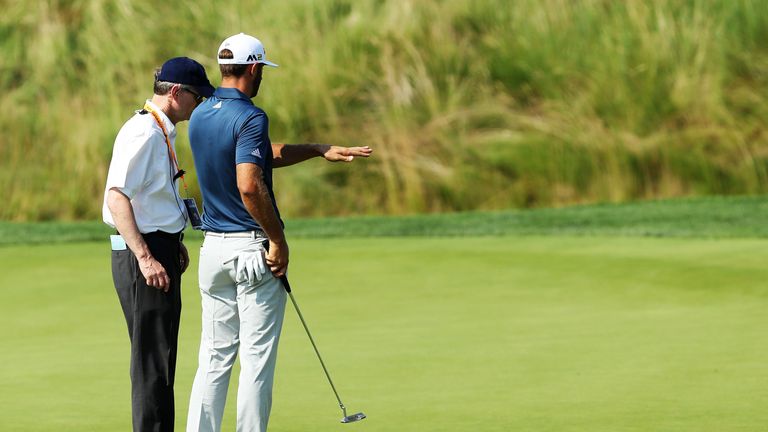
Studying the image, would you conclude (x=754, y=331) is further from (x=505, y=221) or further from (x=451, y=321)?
(x=505, y=221)

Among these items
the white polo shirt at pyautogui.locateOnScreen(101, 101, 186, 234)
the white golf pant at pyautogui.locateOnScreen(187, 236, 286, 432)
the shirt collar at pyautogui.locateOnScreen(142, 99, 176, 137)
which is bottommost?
the white golf pant at pyautogui.locateOnScreen(187, 236, 286, 432)

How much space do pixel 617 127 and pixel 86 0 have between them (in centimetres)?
847

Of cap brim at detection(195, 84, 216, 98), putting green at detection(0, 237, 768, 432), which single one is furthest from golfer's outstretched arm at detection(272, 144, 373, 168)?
putting green at detection(0, 237, 768, 432)

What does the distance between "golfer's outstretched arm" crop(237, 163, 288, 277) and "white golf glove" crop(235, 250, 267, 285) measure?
0.04 metres

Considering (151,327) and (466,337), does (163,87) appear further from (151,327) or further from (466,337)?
(466,337)

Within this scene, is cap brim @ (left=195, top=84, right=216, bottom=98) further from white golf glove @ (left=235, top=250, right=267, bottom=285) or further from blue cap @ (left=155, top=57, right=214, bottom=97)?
white golf glove @ (left=235, top=250, right=267, bottom=285)

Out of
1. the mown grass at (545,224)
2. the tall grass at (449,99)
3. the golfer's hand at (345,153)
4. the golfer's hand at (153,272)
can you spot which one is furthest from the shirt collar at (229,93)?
the tall grass at (449,99)

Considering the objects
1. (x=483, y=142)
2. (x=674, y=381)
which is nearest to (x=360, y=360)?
(x=674, y=381)

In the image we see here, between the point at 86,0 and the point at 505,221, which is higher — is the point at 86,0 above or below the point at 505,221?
above

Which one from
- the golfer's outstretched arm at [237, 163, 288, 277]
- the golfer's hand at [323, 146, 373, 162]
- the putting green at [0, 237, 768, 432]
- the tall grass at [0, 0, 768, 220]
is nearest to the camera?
the golfer's outstretched arm at [237, 163, 288, 277]

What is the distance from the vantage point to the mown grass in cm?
1369

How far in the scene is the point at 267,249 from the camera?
5270 mm

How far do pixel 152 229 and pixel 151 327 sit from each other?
360mm

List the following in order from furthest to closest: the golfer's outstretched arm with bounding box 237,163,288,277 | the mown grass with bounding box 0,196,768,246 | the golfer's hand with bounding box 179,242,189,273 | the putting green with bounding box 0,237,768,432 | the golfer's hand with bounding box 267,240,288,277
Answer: the mown grass with bounding box 0,196,768,246 < the putting green with bounding box 0,237,768,432 < the golfer's hand with bounding box 179,242,189,273 < the golfer's hand with bounding box 267,240,288,277 < the golfer's outstretched arm with bounding box 237,163,288,277
